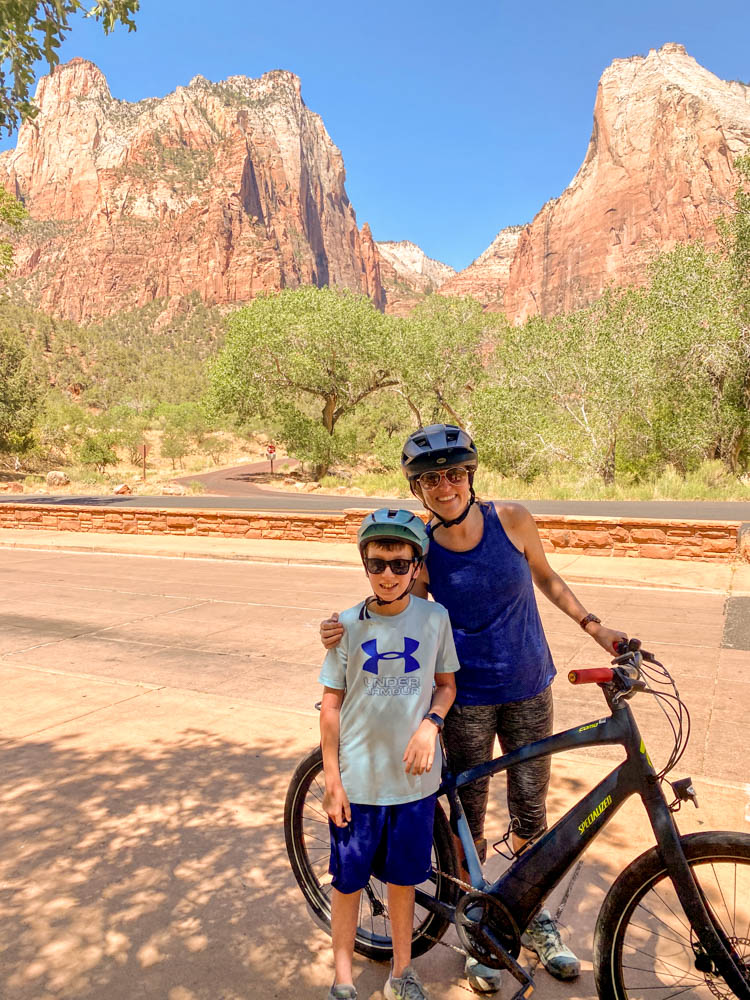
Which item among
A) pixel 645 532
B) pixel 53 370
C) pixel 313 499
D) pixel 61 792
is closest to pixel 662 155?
pixel 53 370

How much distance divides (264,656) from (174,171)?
7797 inches

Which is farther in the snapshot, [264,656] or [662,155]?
[662,155]

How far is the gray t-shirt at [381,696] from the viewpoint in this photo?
217cm

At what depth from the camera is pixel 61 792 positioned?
4012mm

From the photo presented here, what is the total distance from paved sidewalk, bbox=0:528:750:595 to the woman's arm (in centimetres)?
783

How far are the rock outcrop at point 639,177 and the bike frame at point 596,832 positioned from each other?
424 ft

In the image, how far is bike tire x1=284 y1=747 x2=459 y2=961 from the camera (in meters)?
2.41

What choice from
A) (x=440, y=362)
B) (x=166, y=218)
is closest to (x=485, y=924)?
(x=440, y=362)

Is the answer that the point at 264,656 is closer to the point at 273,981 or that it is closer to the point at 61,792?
the point at 61,792

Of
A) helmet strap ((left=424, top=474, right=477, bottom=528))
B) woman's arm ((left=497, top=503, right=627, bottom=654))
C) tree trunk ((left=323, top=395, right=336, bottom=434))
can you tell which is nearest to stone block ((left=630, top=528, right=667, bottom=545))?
woman's arm ((left=497, top=503, right=627, bottom=654))

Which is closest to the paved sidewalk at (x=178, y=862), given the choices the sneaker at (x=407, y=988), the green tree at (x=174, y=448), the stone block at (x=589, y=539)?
the sneaker at (x=407, y=988)

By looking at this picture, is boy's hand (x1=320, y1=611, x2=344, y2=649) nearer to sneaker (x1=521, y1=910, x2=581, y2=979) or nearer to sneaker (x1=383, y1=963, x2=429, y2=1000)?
sneaker (x1=383, y1=963, x2=429, y2=1000)

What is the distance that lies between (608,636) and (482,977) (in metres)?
1.21

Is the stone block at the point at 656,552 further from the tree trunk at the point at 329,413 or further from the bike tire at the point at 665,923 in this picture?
the tree trunk at the point at 329,413
